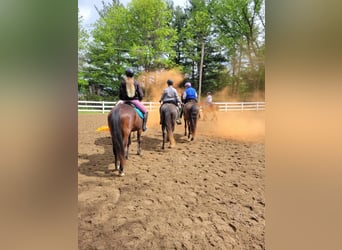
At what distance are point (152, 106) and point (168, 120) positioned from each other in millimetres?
107

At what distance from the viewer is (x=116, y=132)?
1268 mm

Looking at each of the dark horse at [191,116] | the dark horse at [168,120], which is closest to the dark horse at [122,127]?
the dark horse at [168,120]

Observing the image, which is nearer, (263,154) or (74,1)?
(263,154)

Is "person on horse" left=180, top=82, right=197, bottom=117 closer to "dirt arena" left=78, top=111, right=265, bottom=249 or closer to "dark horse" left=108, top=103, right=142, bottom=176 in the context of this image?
"dirt arena" left=78, top=111, right=265, bottom=249

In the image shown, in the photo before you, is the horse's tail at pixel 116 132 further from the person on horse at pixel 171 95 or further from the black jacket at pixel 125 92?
the person on horse at pixel 171 95

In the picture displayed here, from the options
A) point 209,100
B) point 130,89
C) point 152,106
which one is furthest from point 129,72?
point 209,100

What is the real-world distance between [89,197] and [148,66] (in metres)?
0.69

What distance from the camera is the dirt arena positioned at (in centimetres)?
109

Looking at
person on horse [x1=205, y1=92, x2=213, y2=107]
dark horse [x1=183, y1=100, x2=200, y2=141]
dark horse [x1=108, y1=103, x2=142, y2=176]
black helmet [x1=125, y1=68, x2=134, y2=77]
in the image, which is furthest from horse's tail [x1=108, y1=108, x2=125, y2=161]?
person on horse [x1=205, y1=92, x2=213, y2=107]

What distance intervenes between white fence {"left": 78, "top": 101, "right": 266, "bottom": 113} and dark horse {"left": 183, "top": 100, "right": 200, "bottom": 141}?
10 centimetres
